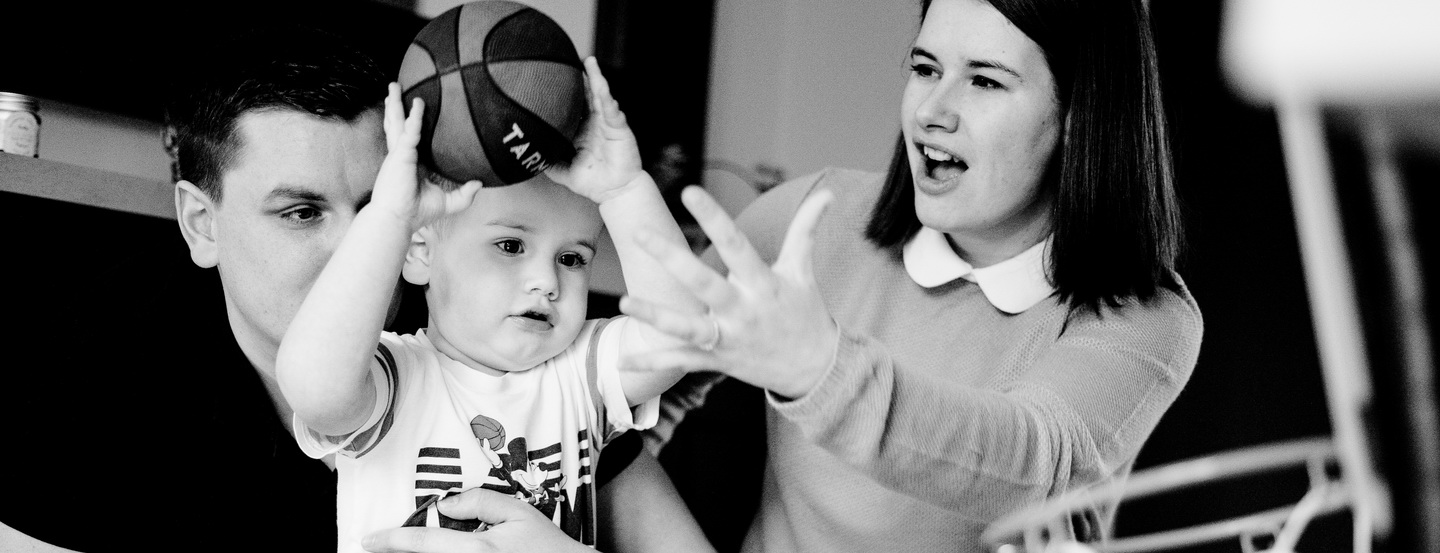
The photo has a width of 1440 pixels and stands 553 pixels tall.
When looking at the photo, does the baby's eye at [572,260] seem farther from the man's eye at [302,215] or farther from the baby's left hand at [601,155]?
the man's eye at [302,215]

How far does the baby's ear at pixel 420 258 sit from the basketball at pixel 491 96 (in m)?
0.10

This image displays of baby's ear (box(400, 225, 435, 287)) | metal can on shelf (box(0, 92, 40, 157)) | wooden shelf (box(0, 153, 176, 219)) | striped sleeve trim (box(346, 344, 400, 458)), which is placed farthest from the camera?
metal can on shelf (box(0, 92, 40, 157))

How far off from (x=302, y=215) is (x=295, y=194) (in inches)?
1.1

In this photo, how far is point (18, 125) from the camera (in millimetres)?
1797

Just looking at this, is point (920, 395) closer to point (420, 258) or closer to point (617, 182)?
point (617, 182)

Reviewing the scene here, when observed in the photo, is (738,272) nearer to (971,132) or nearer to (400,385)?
(400,385)

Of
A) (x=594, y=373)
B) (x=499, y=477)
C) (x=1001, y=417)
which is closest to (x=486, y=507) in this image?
(x=499, y=477)

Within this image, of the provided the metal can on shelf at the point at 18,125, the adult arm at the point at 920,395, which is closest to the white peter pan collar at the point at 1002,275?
the adult arm at the point at 920,395

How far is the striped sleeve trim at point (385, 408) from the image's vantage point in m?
1.13

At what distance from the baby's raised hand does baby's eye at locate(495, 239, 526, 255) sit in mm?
73

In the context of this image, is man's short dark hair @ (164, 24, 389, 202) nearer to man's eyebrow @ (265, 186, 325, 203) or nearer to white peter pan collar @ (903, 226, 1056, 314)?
man's eyebrow @ (265, 186, 325, 203)

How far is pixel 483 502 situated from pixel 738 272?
428mm

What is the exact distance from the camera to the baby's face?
3.95ft

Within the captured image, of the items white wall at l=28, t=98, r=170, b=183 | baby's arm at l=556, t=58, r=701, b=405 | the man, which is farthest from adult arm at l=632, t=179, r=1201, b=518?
white wall at l=28, t=98, r=170, b=183
